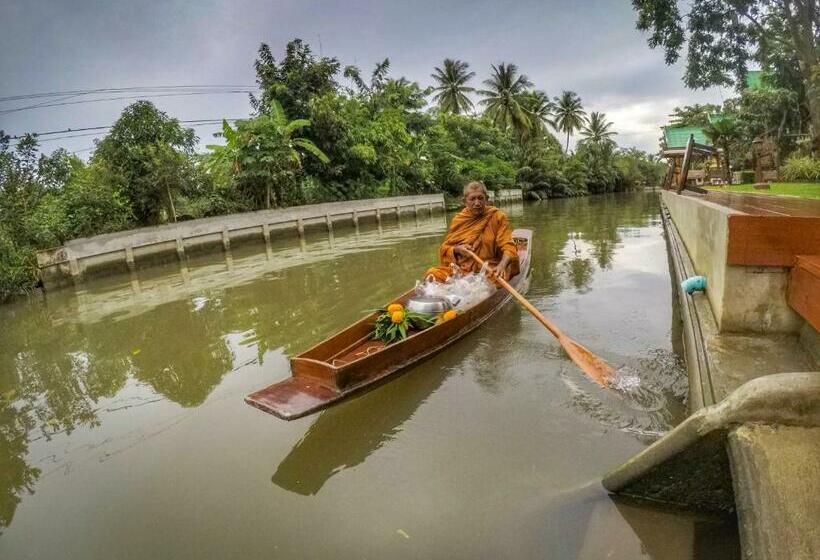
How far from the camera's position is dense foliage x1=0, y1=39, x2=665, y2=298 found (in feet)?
49.1

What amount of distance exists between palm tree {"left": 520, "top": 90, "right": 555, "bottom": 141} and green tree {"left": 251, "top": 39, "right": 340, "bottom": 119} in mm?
24005

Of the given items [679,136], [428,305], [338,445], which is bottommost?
[338,445]

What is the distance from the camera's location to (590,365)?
15.3 ft

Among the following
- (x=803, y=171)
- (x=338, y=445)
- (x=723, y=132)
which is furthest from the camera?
(x=723, y=132)

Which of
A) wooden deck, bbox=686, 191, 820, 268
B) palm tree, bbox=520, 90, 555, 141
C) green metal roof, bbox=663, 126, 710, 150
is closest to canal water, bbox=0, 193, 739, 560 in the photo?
wooden deck, bbox=686, 191, 820, 268

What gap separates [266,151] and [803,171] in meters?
18.3

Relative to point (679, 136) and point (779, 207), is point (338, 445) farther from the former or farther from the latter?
point (679, 136)

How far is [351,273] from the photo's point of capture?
1145 cm

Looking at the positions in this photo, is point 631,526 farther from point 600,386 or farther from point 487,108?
point 487,108

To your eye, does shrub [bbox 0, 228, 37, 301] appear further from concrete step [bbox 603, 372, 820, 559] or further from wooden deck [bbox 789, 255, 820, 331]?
wooden deck [bbox 789, 255, 820, 331]

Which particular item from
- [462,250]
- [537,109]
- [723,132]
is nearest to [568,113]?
[537,109]

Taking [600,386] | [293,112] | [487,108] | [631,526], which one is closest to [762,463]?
[631,526]

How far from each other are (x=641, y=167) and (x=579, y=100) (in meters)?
22.7

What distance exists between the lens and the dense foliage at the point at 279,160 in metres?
15.0
